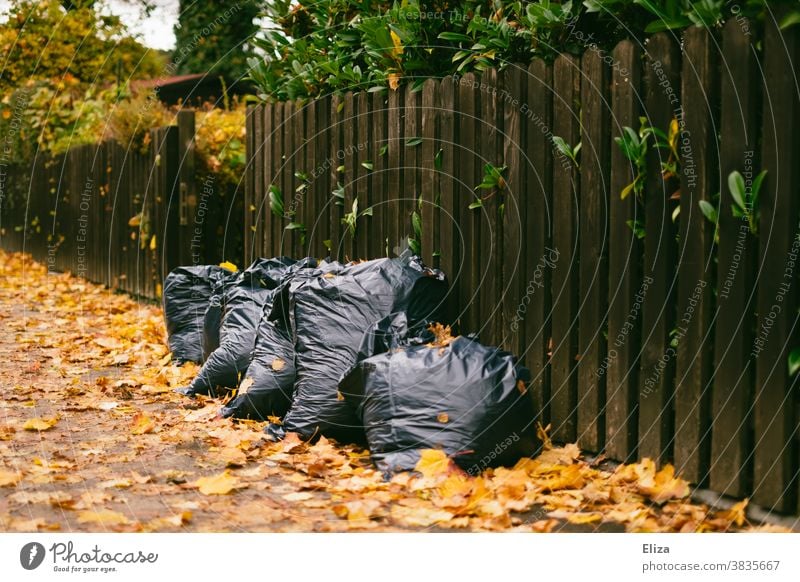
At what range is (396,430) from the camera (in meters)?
3.68

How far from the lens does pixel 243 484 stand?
3566 millimetres

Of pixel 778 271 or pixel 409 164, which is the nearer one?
pixel 778 271

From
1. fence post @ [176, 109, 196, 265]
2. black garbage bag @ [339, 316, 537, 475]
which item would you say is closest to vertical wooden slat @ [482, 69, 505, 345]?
black garbage bag @ [339, 316, 537, 475]

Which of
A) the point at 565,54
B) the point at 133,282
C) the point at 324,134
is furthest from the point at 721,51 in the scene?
the point at 133,282

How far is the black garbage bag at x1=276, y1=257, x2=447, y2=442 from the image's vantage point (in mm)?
4164

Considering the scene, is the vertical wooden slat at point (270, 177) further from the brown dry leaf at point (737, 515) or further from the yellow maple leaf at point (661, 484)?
the brown dry leaf at point (737, 515)

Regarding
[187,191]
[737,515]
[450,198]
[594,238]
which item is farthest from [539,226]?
[187,191]

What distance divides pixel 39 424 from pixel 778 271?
11.3 ft

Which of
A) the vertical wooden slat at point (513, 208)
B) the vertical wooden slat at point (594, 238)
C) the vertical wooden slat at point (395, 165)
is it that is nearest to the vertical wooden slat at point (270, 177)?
the vertical wooden slat at point (395, 165)

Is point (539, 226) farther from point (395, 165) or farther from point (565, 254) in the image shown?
point (395, 165)

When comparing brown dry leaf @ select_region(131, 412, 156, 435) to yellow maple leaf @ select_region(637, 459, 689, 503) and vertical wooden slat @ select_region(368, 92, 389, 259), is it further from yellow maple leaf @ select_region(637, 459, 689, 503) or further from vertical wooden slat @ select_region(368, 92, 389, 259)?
yellow maple leaf @ select_region(637, 459, 689, 503)

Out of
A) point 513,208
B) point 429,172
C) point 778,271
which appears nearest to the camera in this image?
point 778,271

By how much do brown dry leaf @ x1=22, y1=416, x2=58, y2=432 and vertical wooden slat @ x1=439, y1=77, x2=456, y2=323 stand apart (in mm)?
2034

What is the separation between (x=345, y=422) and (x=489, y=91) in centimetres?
171
